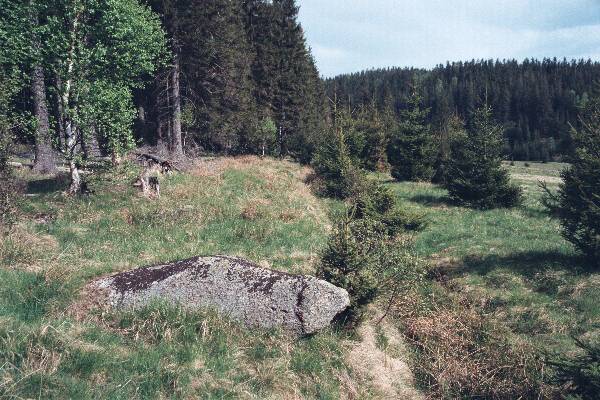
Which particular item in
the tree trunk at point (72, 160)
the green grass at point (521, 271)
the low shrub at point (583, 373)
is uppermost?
the tree trunk at point (72, 160)

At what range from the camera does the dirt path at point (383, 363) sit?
7.55 meters

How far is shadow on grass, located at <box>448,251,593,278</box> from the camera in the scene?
12.7 m

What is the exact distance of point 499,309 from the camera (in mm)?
10898

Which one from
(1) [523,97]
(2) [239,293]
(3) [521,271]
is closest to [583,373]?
(2) [239,293]

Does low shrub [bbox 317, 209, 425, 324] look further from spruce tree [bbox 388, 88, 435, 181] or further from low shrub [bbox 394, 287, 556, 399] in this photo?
spruce tree [bbox 388, 88, 435, 181]

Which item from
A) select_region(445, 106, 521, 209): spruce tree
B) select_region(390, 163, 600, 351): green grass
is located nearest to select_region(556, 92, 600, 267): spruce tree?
select_region(390, 163, 600, 351): green grass

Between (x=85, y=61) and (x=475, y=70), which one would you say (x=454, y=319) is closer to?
(x=85, y=61)

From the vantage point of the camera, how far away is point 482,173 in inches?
965

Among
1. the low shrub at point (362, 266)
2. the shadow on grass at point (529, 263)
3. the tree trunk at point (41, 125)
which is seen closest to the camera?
the low shrub at point (362, 266)

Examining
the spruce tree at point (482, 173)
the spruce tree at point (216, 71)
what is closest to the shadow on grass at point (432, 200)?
the spruce tree at point (482, 173)

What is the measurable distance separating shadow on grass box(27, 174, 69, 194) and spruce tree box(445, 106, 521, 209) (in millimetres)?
20098

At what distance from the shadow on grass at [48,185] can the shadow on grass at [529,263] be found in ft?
50.5

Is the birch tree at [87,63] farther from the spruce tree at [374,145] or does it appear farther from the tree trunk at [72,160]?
the spruce tree at [374,145]

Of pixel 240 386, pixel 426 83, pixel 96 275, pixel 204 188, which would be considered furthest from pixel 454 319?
pixel 426 83
